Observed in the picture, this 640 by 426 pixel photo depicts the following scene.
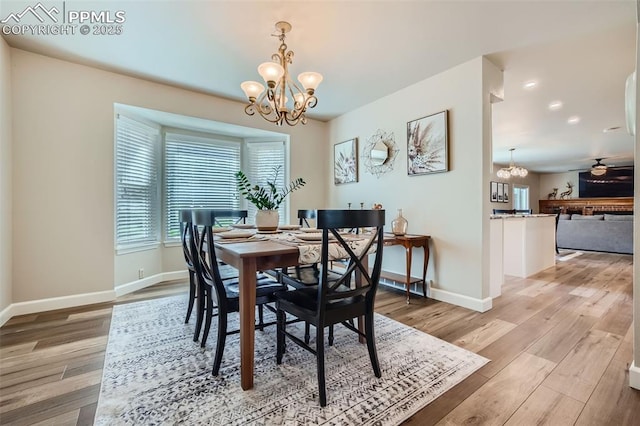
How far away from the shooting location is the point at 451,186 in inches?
122

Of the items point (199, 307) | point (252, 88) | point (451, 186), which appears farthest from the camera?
point (451, 186)

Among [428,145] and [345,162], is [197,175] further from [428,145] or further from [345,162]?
[428,145]

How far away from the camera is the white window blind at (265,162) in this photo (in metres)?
4.69

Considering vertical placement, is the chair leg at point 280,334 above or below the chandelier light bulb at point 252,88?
below

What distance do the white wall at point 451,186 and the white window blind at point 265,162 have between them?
5.45ft

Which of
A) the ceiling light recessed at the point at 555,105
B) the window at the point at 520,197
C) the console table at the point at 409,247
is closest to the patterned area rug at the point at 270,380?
the console table at the point at 409,247

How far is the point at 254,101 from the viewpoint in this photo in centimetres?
239

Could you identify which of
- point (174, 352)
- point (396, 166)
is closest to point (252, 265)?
point (174, 352)

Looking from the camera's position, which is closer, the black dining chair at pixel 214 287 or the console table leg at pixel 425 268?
the black dining chair at pixel 214 287

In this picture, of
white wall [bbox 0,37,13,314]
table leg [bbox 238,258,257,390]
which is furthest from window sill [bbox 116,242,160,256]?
table leg [bbox 238,258,257,390]

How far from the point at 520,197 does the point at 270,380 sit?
1187cm

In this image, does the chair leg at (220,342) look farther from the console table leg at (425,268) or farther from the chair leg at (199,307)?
the console table leg at (425,268)

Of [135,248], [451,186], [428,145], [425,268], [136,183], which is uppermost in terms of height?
[428,145]


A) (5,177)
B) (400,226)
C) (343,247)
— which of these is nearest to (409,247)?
(400,226)
